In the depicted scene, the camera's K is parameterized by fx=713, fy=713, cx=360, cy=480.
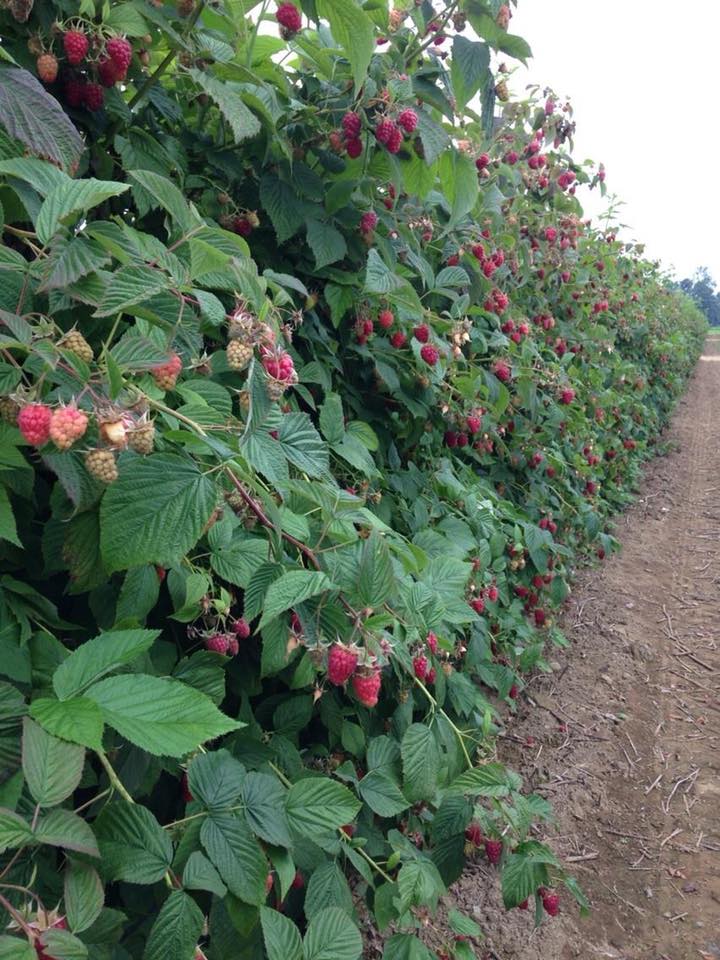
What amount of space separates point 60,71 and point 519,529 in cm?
230

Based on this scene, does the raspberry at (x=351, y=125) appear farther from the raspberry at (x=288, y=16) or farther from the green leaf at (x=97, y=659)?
the green leaf at (x=97, y=659)

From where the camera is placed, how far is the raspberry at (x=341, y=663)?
3.37ft

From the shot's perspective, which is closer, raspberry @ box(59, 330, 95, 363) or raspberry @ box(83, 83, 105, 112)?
raspberry @ box(59, 330, 95, 363)

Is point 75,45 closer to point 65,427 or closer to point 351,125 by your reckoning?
point 351,125

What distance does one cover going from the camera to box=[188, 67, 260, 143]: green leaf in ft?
4.13

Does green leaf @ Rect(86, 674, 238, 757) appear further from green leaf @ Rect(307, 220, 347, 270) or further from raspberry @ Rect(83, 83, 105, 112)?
green leaf @ Rect(307, 220, 347, 270)

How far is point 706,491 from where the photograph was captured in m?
6.98

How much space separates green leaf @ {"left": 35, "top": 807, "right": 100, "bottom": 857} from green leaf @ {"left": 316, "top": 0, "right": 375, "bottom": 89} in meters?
1.19

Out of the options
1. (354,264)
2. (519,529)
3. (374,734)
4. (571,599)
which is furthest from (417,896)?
(571,599)

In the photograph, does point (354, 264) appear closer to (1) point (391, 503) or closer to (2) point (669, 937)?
(1) point (391, 503)

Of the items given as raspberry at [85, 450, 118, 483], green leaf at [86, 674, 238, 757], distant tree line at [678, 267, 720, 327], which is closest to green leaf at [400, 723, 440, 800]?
green leaf at [86, 674, 238, 757]

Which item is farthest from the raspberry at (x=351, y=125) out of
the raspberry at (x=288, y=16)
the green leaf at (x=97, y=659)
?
the green leaf at (x=97, y=659)

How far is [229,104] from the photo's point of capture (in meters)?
1.27

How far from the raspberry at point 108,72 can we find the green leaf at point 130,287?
1.92 feet
